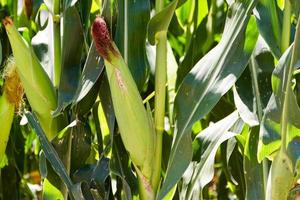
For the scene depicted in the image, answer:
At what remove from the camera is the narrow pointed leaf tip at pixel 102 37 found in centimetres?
143

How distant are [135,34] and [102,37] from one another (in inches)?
9.0

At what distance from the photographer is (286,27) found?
145cm

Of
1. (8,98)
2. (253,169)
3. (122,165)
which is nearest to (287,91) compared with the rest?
(253,169)

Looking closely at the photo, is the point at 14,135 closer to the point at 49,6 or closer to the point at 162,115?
the point at 49,6

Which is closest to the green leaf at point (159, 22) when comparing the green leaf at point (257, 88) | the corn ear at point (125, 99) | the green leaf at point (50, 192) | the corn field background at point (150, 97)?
the corn field background at point (150, 97)

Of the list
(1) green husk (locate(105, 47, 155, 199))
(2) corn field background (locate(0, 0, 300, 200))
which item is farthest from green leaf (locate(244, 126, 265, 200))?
(1) green husk (locate(105, 47, 155, 199))

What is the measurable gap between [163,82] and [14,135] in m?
0.92

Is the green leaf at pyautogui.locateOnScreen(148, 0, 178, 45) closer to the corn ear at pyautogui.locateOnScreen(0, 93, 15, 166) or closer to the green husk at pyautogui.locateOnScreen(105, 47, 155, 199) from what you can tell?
the green husk at pyautogui.locateOnScreen(105, 47, 155, 199)

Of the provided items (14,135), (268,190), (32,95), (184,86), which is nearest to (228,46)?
(184,86)

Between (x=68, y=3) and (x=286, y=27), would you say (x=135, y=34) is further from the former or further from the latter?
(x=286, y=27)

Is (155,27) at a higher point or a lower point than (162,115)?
higher

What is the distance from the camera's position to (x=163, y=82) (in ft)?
5.10

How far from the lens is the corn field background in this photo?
1443 mm

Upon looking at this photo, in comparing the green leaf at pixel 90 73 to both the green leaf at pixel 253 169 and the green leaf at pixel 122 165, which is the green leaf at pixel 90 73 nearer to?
the green leaf at pixel 122 165
